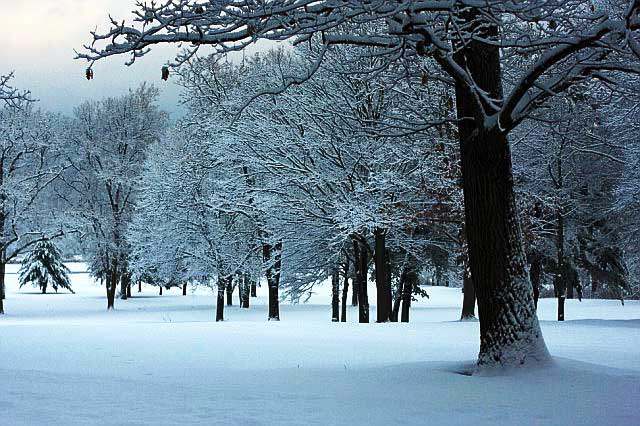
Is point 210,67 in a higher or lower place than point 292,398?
higher

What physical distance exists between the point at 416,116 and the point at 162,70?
1184cm

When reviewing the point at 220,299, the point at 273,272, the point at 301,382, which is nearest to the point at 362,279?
the point at 273,272

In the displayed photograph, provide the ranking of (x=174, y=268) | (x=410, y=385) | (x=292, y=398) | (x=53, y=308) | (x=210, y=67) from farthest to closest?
1. (x=53, y=308)
2. (x=174, y=268)
3. (x=210, y=67)
4. (x=410, y=385)
5. (x=292, y=398)

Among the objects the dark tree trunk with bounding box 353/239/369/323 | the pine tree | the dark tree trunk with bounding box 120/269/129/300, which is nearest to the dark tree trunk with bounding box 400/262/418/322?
the dark tree trunk with bounding box 353/239/369/323

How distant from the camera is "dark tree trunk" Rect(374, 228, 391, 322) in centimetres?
2008

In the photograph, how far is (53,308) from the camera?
36.8 metres

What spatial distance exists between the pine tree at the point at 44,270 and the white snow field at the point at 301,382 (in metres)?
37.7

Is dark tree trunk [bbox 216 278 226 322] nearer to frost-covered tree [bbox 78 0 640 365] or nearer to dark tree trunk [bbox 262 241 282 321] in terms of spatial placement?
dark tree trunk [bbox 262 241 282 321]

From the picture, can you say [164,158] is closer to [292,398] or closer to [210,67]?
[210,67]

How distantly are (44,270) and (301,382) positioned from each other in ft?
156

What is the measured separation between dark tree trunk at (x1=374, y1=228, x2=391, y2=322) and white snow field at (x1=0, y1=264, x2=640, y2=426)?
5.04m

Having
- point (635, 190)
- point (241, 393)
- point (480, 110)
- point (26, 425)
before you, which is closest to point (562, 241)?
point (635, 190)

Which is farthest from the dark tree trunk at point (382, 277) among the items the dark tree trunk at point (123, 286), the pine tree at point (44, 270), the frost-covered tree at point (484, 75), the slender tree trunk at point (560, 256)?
the pine tree at point (44, 270)

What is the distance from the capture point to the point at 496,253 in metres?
8.42
